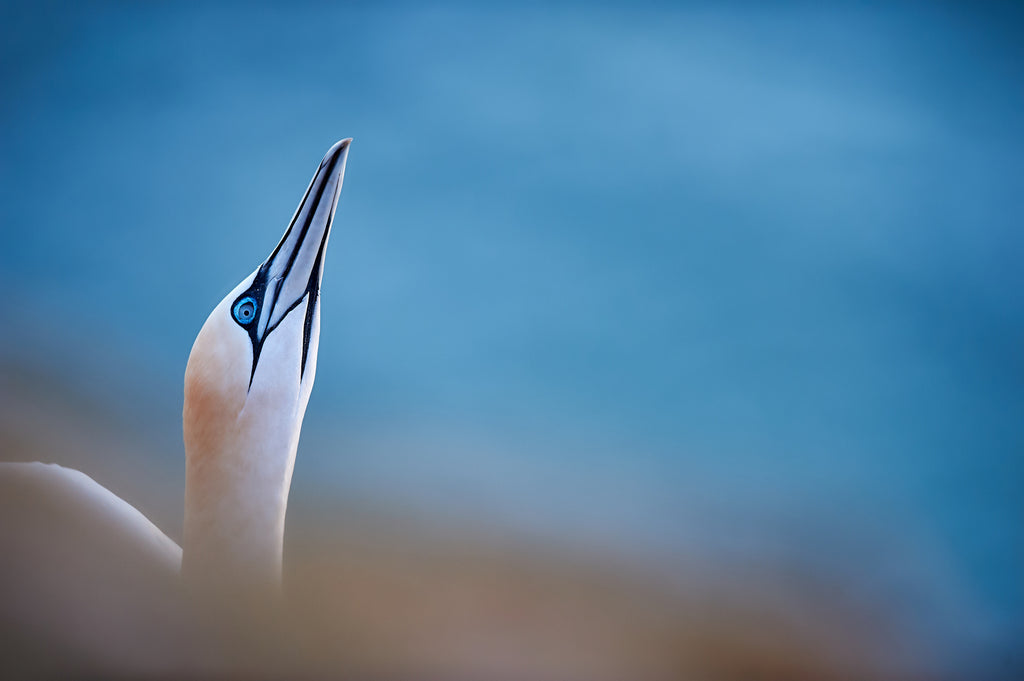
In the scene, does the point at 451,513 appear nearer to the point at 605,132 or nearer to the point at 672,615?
the point at 672,615

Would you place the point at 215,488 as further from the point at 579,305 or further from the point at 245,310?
the point at 579,305

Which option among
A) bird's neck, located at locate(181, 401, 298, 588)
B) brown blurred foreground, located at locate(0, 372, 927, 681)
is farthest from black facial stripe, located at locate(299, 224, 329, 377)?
brown blurred foreground, located at locate(0, 372, 927, 681)

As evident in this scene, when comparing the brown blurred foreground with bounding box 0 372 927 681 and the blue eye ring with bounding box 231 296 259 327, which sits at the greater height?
the blue eye ring with bounding box 231 296 259 327

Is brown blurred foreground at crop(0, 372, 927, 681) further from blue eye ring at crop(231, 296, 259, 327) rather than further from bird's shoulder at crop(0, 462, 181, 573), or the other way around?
blue eye ring at crop(231, 296, 259, 327)

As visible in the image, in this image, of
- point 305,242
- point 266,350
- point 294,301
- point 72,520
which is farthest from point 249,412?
point 72,520

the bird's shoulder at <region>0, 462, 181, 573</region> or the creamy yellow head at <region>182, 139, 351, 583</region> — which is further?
the bird's shoulder at <region>0, 462, 181, 573</region>

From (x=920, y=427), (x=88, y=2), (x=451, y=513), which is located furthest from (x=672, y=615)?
(x=88, y=2)
